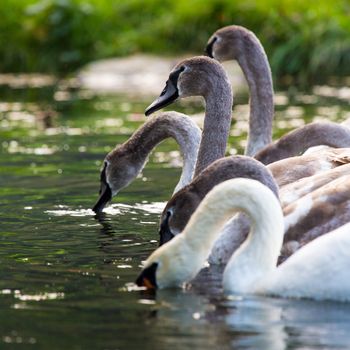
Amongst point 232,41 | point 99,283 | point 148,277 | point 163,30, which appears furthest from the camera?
point 163,30

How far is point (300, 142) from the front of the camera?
39.9ft

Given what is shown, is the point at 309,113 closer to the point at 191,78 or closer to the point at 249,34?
the point at 249,34

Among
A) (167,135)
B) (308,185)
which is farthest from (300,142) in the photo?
(308,185)

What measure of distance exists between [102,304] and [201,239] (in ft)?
2.31

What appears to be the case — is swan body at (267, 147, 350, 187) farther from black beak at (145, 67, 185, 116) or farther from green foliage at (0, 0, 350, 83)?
green foliage at (0, 0, 350, 83)

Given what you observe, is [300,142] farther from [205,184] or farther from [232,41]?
[205,184]

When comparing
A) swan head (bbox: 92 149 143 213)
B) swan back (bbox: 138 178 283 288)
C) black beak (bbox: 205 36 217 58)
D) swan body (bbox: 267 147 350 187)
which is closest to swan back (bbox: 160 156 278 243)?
swan back (bbox: 138 178 283 288)

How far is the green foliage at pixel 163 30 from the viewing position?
25.9 meters

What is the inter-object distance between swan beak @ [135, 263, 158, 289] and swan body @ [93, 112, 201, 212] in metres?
3.30

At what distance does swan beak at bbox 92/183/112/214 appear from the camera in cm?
1177

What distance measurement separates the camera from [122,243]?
10.0 metres

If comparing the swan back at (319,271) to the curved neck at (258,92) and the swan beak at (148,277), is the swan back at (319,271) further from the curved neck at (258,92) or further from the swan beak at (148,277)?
the curved neck at (258,92)

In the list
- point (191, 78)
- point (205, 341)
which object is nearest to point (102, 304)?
point (205, 341)

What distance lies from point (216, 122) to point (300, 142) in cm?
176
